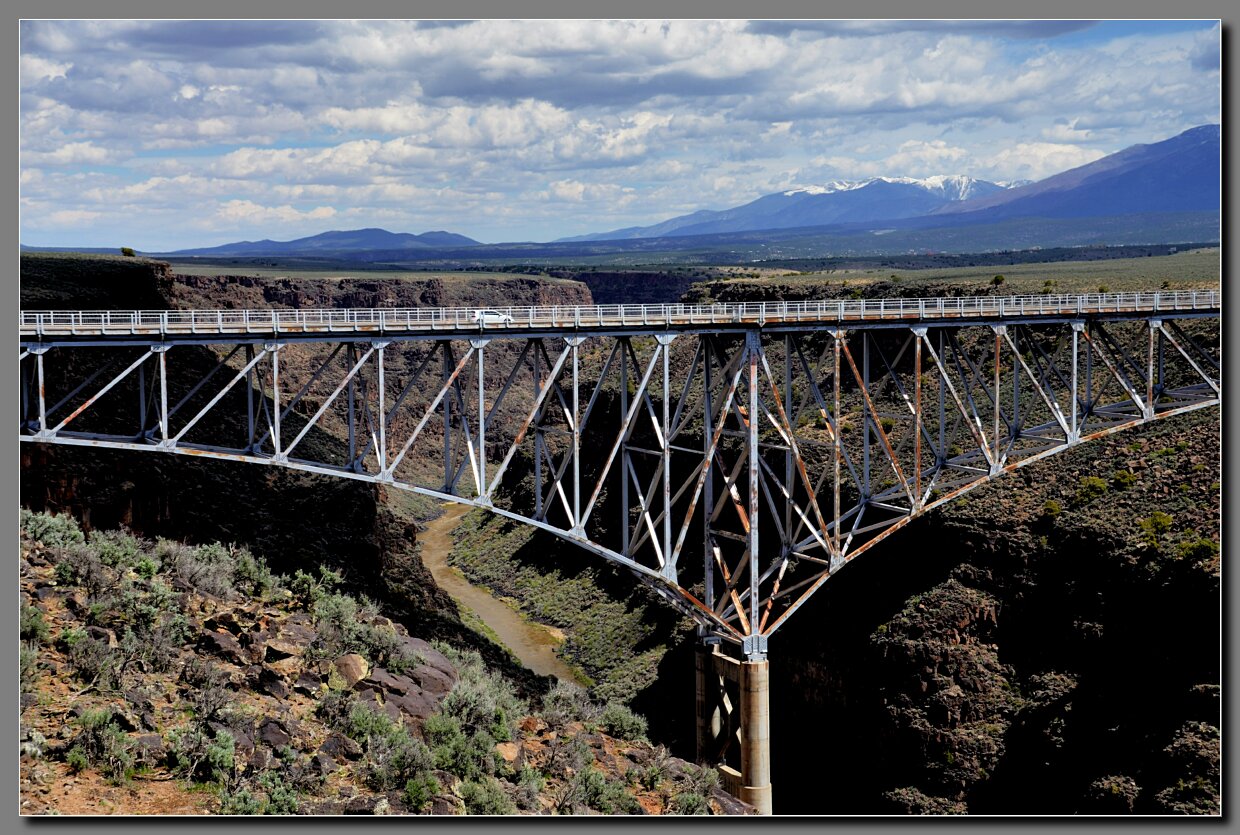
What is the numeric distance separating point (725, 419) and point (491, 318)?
9.29 m

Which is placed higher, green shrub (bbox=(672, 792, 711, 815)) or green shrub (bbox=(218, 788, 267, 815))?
green shrub (bbox=(218, 788, 267, 815))

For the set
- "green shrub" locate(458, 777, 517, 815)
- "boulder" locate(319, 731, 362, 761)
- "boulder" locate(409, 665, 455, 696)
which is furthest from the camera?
"boulder" locate(409, 665, 455, 696)

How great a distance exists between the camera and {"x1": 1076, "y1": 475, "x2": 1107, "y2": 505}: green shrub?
4891cm

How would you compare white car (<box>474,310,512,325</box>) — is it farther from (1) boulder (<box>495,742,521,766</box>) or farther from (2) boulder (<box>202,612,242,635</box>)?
(1) boulder (<box>495,742,521,766</box>)

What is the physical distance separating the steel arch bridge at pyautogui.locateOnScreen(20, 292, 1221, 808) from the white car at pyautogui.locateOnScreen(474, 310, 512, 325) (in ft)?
0.30

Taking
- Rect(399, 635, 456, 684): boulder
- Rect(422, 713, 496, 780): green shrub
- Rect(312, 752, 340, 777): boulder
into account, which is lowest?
Rect(422, 713, 496, 780): green shrub

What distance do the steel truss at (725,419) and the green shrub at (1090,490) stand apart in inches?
86.6

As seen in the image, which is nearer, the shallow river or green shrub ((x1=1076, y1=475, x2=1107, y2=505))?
green shrub ((x1=1076, y1=475, x2=1107, y2=505))

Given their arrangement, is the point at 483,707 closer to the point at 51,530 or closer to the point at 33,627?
the point at 33,627

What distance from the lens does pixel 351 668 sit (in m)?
33.6

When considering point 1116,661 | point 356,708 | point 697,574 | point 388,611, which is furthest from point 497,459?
point 356,708

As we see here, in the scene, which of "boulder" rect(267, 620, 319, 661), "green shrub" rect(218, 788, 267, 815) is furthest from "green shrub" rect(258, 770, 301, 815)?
"boulder" rect(267, 620, 319, 661)

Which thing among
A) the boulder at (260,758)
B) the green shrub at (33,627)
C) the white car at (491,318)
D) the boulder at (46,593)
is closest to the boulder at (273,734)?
the boulder at (260,758)

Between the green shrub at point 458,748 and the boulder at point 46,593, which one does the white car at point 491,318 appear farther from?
the boulder at point 46,593
